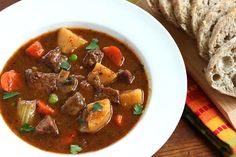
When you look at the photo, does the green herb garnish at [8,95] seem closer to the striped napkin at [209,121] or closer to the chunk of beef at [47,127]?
the chunk of beef at [47,127]

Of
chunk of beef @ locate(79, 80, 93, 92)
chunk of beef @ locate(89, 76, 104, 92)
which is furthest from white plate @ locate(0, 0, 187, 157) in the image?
chunk of beef @ locate(79, 80, 93, 92)

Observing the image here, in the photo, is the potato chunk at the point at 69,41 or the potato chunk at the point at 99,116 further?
the potato chunk at the point at 69,41

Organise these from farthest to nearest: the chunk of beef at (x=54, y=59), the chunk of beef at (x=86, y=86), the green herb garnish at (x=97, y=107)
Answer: the chunk of beef at (x=54, y=59), the chunk of beef at (x=86, y=86), the green herb garnish at (x=97, y=107)

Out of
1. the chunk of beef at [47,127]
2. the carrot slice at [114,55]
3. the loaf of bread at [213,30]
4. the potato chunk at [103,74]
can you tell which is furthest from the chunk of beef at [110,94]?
the loaf of bread at [213,30]

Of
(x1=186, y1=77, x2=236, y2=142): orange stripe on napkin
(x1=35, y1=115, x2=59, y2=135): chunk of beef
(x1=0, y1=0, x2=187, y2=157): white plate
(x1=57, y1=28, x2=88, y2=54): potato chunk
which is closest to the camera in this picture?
(x1=0, y1=0, x2=187, y2=157): white plate

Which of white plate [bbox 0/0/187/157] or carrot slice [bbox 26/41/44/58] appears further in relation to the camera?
carrot slice [bbox 26/41/44/58]

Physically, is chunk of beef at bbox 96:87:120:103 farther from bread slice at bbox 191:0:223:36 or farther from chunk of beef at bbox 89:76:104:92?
bread slice at bbox 191:0:223:36

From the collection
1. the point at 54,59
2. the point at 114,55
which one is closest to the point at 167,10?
the point at 114,55
